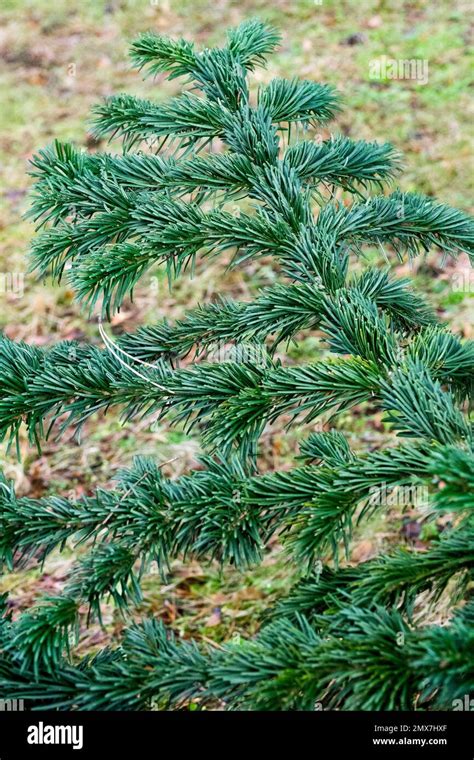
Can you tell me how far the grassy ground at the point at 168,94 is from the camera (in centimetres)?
237

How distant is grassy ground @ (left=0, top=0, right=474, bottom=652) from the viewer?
2373 millimetres

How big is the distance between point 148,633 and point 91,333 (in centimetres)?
251

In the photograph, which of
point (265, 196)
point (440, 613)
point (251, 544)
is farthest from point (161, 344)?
point (440, 613)

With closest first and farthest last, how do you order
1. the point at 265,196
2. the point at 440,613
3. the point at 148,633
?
the point at 148,633 < the point at 265,196 < the point at 440,613

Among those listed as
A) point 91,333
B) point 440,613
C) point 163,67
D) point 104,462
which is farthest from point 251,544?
point 91,333

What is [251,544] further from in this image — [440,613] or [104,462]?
[104,462]

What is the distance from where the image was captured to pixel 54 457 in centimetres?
292

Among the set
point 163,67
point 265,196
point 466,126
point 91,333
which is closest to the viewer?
point 265,196

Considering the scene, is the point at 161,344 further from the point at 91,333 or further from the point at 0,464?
the point at 91,333

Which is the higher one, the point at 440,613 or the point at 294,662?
the point at 440,613

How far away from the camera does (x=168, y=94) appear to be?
4652 mm

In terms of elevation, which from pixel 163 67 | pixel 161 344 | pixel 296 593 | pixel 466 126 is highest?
pixel 466 126

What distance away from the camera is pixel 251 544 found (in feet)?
3.34

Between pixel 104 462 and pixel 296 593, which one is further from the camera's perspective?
pixel 104 462
